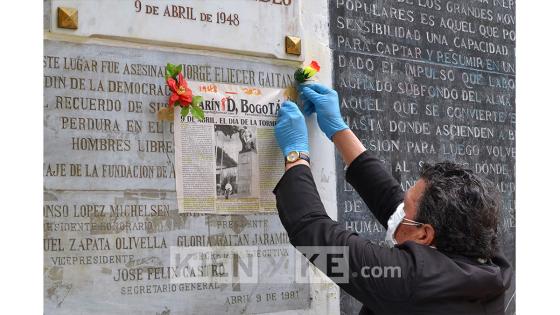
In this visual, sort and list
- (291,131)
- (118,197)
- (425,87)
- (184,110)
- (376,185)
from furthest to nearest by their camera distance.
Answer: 1. (425,87)
2. (376,185)
3. (291,131)
4. (184,110)
5. (118,197)

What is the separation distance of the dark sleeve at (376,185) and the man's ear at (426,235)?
47cm

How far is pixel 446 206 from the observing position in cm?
265

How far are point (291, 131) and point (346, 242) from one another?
2.24ft

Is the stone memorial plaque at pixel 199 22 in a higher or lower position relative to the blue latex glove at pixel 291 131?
higher

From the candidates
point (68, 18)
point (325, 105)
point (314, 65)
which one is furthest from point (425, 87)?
point (68, 18)

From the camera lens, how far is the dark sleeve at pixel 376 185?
3281 millimetres

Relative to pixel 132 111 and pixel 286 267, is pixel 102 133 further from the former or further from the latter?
pixel 286 267

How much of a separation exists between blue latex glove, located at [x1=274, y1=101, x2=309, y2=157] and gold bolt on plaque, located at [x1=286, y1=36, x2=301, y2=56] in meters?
0.32

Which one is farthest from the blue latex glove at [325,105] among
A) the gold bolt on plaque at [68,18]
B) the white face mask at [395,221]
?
the gold bolt on plaque at [68,18]

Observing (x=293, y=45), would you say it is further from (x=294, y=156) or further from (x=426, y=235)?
(x=426, y=235)

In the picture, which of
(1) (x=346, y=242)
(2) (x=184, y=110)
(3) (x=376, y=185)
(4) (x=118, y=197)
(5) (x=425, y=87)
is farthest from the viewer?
(5) (x=425, y=87)

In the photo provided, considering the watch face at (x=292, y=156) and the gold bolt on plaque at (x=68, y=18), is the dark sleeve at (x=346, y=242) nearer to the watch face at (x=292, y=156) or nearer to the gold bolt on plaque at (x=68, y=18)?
the watch face at (x=292, y=156)

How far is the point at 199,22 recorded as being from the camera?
10.4 ft

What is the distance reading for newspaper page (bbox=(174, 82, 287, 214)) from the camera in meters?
3.13
